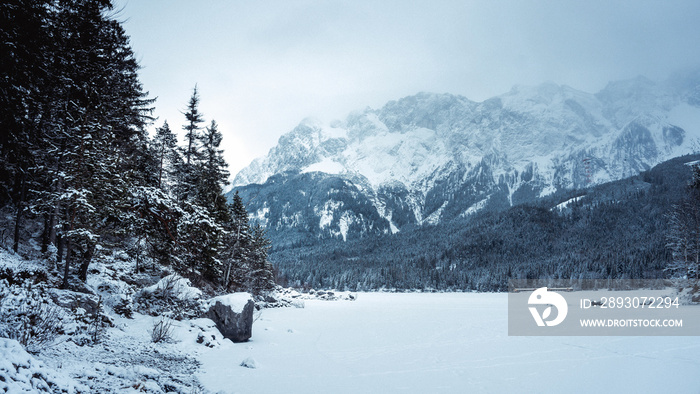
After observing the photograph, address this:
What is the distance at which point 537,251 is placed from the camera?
151000mm

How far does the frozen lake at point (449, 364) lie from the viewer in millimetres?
9398

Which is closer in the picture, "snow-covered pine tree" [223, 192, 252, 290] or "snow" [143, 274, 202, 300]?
"snow" [143, 274, 202, 300]

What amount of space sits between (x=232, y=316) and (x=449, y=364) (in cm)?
898

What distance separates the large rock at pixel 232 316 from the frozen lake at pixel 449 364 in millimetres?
630

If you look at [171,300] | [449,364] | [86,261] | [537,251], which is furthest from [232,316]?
[537,251]

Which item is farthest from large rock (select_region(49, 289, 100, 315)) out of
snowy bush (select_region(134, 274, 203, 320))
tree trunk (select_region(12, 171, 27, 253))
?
tree trunk (select_region(12, 171, 27, 253))

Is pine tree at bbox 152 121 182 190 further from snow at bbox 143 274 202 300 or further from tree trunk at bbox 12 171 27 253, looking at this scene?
snow at bbox 143 274 202 300

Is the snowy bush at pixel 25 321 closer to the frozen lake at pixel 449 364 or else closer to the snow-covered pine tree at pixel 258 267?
the frozen lake at pixel 449 364

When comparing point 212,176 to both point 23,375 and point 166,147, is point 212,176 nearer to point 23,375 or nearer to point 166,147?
point 166,147

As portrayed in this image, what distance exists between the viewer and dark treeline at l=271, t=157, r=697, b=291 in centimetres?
11556

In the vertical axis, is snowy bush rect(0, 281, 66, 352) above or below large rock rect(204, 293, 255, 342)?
above

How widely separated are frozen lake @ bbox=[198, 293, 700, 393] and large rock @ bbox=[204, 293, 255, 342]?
630 millimetres

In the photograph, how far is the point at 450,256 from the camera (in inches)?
6467

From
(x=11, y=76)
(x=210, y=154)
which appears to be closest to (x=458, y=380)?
(x=11, y=76)
